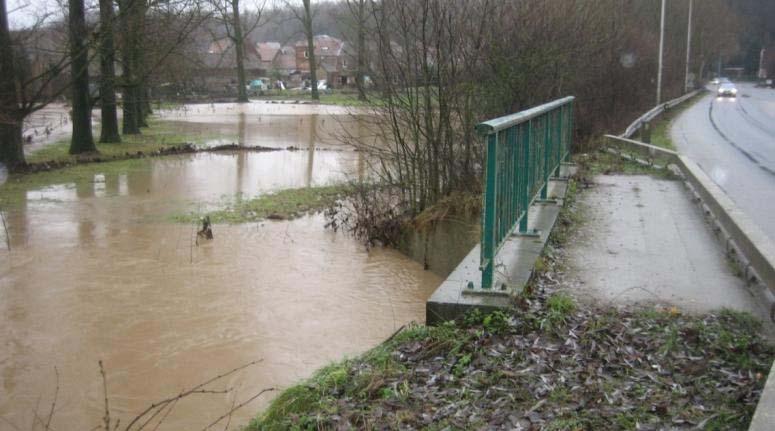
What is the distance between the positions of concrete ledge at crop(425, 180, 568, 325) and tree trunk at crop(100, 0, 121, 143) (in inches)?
641

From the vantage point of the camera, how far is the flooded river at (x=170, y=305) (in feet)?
20.9

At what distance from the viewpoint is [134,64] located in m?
24.6

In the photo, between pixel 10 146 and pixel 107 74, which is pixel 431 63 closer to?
pixel 10 146

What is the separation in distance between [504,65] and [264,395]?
8.23m

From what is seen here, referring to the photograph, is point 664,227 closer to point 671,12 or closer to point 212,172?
point 212,172

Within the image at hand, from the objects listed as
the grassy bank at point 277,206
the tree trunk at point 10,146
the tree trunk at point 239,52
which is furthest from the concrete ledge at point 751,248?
the tree trunk at point 239,52

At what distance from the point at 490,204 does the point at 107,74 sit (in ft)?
71.2

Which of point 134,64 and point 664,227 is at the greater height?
point 134,64

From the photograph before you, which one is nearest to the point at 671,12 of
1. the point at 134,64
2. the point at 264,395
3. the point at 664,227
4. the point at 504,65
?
the point at 134,64

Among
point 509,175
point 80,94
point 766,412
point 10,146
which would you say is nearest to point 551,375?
point 766,412

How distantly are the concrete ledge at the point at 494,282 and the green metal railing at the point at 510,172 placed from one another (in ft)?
0.44

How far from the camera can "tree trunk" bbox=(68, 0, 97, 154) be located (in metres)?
20.6

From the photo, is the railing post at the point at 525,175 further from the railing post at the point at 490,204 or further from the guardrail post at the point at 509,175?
the railing post at the point at 490,204

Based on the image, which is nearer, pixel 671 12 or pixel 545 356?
pixel 545 356
